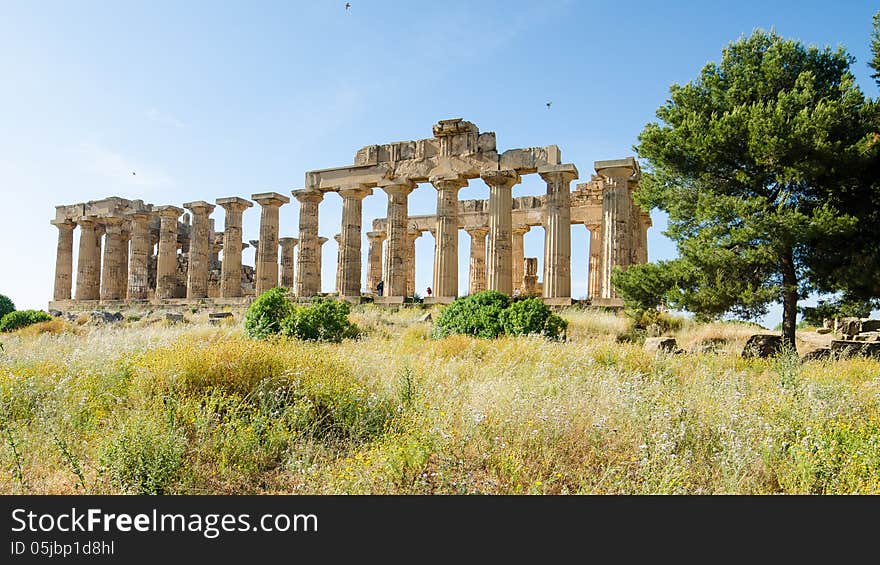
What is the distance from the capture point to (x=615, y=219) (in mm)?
22203

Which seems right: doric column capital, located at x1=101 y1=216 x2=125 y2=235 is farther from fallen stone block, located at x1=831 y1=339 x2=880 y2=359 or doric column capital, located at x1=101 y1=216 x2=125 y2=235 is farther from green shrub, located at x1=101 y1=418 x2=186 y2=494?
fallen stone block, located at x1=831 y1=339 x2=880 y2=359

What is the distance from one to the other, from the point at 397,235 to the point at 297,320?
11851mm

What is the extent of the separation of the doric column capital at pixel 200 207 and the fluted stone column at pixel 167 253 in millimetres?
1480

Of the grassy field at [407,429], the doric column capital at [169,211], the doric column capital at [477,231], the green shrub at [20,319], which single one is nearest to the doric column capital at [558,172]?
the doric column capital at [477,231]

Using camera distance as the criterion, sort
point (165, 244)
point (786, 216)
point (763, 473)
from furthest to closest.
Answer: point (165, 244), point (786, 216), point (763, 473)

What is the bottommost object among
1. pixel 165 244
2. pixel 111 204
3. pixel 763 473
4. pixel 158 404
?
pixel 763 473

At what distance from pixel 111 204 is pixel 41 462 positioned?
32.2 m

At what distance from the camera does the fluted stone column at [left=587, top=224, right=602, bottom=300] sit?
2961cm

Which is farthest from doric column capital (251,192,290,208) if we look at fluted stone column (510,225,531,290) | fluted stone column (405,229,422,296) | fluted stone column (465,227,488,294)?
fluted stone column (510,225,531,290)

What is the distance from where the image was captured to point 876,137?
12.4 m

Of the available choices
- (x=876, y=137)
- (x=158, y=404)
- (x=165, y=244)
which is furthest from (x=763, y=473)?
(x=165, y=244)

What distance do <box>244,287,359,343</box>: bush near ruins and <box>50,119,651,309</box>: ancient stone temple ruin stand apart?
359 inches

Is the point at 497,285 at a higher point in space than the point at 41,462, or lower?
higher

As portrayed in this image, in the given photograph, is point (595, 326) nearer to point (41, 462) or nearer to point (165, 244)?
point (41, 462)
